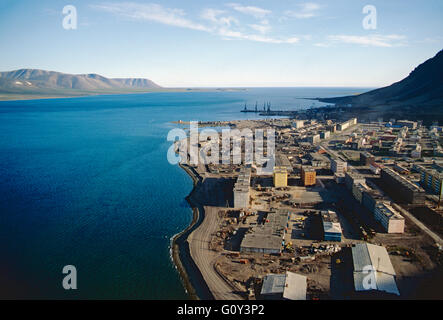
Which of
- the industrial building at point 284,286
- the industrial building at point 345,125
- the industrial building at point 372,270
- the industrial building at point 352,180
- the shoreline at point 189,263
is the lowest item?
the shoreline at point 189,263

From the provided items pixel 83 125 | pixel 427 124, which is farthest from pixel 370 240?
pixel 83 125

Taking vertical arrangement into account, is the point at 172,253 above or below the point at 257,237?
below

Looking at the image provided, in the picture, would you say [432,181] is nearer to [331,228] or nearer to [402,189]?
[402,189]

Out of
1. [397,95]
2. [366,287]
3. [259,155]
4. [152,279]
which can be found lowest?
[152,279]

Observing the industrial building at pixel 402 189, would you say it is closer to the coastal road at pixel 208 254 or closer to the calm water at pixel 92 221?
the coastal road at pixel 208 254

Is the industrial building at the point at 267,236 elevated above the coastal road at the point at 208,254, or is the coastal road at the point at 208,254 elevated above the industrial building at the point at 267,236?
the industrial building at the point at 267,236

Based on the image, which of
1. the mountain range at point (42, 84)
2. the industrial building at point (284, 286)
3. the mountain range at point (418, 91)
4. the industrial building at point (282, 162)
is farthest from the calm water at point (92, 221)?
the mountain range at point (42, 84)
